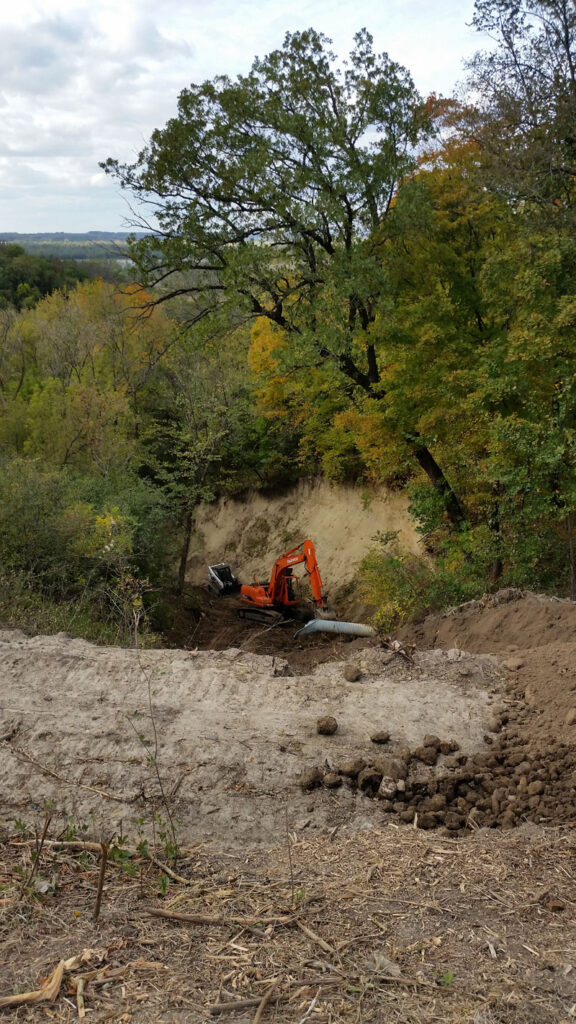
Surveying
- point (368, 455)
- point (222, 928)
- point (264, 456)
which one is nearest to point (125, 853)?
point (222, 928)

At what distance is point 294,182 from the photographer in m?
13.6

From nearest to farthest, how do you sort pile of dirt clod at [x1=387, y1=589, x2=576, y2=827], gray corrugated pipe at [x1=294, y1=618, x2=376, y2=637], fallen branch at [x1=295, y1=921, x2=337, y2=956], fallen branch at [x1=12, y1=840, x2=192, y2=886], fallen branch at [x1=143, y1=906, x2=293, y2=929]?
fallen branch at [x1=295, y1=921, x2=337, y2=956], fallen branch at [x1=143, y1=906, x2=293, y2=929], fallen branch at [x1=12, y1=840, x2=192, y2=886], pile of dirt clod at [x1=387, y1=589, x2=576, y2=827], gray corrugated pipe at [x1=294, y1=618, x2=376, y2=637]

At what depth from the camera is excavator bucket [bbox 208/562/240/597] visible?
24.7 meters

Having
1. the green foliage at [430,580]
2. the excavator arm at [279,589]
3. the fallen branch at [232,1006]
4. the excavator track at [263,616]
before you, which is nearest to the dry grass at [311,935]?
the fallen branch at [232,1006]

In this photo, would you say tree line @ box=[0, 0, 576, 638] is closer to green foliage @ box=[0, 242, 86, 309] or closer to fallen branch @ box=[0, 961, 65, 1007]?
fallen branch @ box=[0, 961, 65, 1007]

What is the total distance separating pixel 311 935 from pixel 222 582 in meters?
21.1

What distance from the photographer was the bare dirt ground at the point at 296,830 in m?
3.43

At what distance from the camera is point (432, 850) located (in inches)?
196

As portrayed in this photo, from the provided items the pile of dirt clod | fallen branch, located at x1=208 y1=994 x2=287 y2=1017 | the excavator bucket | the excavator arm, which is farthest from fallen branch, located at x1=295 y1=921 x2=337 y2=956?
the excavator bucket

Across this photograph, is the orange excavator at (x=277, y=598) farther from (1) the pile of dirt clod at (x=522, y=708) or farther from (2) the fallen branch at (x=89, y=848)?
(2) the fallen branch at (x=89, y=848)

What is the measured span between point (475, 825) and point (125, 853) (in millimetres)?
2811

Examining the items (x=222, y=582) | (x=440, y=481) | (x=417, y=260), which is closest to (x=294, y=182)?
(x=417, y=260)

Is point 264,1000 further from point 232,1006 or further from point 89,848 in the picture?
point 89,848

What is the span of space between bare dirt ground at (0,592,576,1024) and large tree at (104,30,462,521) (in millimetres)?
7978
